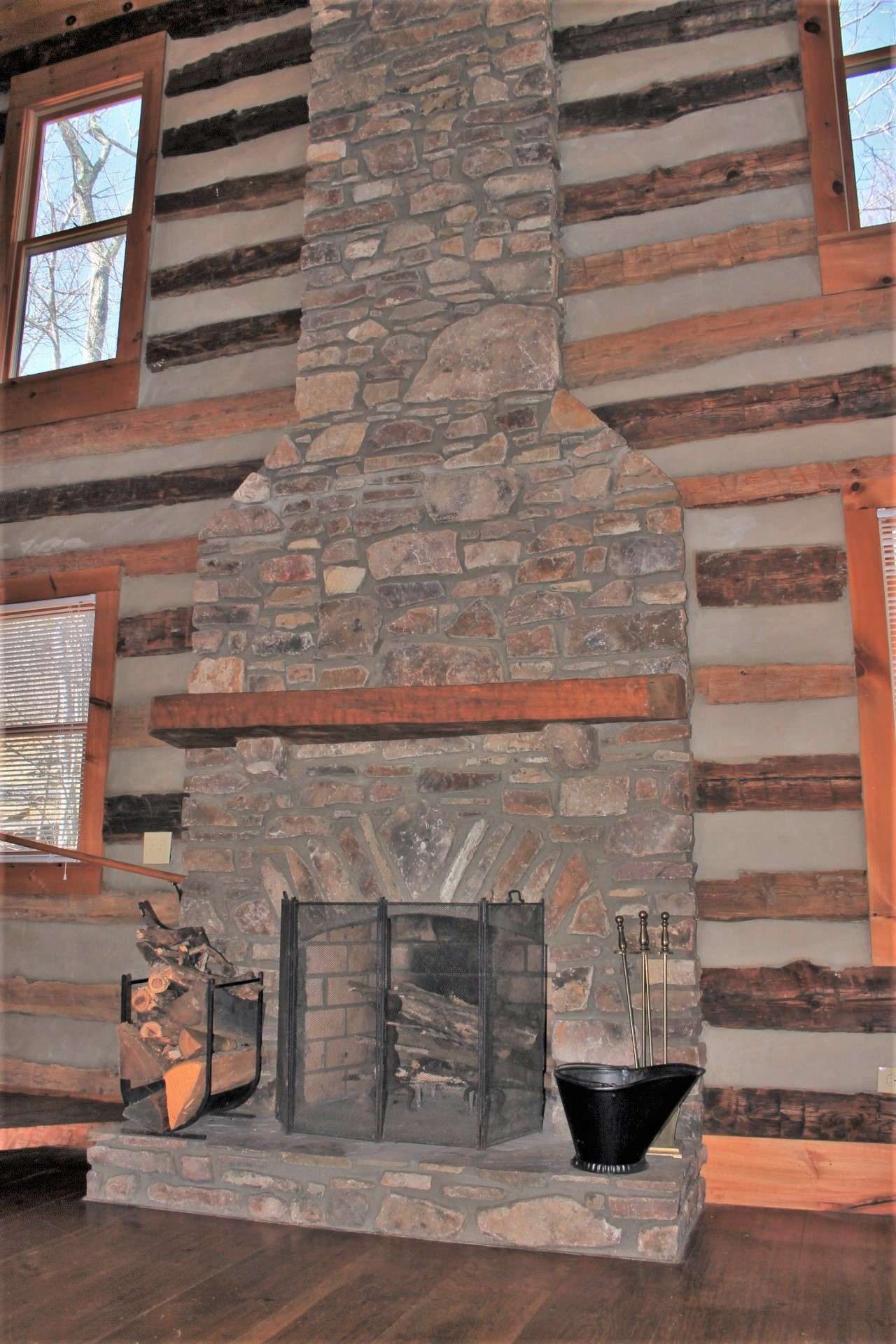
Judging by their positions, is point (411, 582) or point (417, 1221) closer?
point (417, 1221)

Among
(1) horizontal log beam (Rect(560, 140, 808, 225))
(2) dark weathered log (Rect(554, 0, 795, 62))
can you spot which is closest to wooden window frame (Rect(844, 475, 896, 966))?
(1) horizontal log beam (Rect(560, 140, 808, 225))

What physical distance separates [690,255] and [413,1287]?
146 inches

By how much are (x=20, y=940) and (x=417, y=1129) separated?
7.47 feet

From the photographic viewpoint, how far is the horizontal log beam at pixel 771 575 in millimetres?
3898

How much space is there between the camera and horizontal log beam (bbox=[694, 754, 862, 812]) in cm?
378

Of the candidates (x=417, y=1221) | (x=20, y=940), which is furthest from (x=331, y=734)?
(x=20, y=940)

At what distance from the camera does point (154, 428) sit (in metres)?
5.15

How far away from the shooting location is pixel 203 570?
4.46m

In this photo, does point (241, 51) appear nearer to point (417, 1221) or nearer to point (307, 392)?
point (307, 392)

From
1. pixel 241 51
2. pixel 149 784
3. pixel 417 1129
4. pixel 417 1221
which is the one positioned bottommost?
pixel 417 1221

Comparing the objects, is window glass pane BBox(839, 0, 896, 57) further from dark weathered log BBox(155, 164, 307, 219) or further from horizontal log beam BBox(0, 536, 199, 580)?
horizontal log beam BBox(0, 536, 199, 580)

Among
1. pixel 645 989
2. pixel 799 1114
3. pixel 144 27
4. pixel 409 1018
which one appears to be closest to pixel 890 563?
pixel 645 989

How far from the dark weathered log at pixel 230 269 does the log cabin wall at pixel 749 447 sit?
1.33m

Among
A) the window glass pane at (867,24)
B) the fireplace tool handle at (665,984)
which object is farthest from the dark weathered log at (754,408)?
the fireplace tool handle at (665,984)
